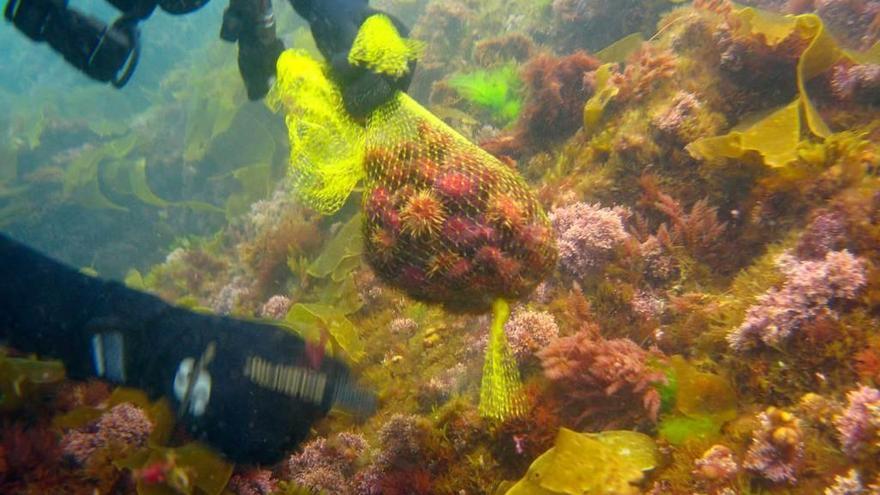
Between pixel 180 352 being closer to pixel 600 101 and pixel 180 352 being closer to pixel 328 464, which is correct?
pixel 328 464

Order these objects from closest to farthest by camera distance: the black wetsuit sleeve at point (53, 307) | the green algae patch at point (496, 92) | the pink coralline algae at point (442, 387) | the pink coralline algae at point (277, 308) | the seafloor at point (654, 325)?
1. the seafloor at point (654, 325)
2. the black wetsuit sleeve at point (53, 307)
3. the pink coralline algae at point (442, 387)
4. the pink coralline algae at point (277, 308)
5. the green algae patch at point (496, 92)

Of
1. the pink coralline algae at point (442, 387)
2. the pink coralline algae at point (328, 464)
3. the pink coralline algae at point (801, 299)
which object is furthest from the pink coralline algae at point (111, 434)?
the pink coralline algae at point (801, 299)

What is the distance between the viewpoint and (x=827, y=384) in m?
2.39

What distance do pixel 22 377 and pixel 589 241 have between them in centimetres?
427

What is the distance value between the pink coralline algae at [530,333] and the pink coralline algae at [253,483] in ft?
6.60

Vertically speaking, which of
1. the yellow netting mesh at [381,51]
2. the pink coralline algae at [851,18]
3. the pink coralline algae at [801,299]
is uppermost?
the pink coralline algae at [851,18]

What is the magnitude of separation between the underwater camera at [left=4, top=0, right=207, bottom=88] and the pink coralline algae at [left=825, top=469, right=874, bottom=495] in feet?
19.2

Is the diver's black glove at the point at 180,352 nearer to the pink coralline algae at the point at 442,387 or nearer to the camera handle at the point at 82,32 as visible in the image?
the pink coralline algae at the point at 442,387

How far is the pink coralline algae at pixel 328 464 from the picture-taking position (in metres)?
3.27

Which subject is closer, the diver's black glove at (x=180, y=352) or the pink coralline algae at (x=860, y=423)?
the pink coralline algae at (x=860, y=423)

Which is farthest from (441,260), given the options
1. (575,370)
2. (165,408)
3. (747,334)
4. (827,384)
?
(165,408)

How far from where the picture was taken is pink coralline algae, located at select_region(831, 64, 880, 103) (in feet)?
12.3

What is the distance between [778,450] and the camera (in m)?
2.21

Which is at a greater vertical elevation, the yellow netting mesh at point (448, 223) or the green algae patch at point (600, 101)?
the green algae patch at point (600, 101)
